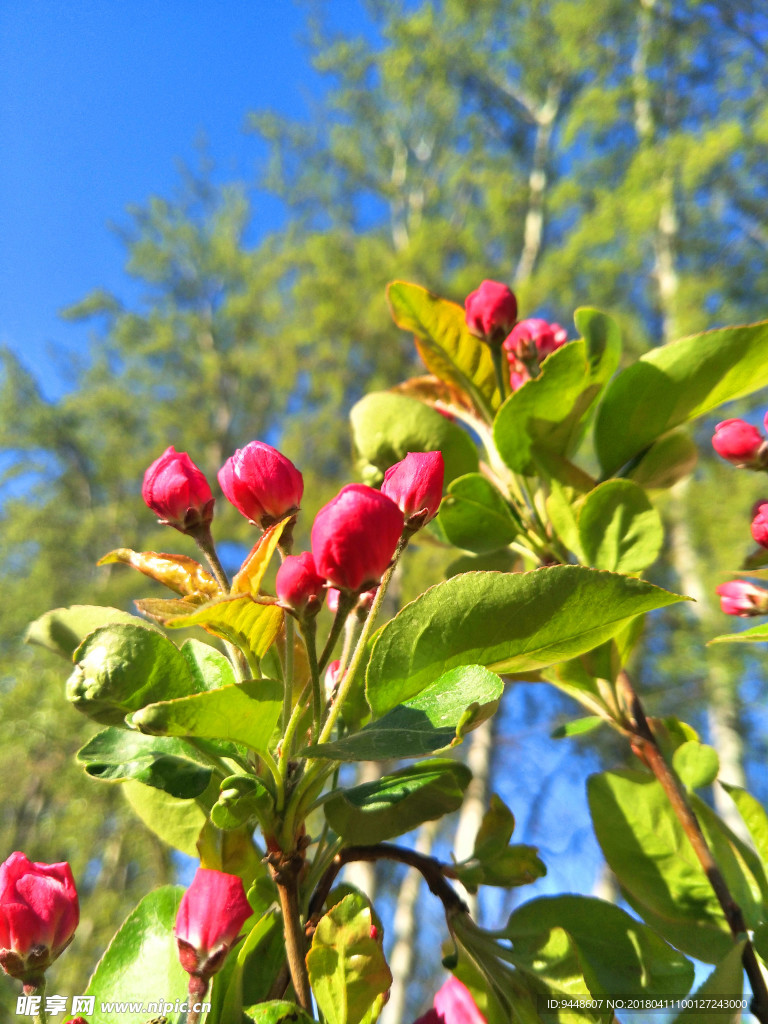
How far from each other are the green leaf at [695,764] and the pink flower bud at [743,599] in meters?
0.07

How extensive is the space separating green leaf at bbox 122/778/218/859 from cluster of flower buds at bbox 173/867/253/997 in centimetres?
8

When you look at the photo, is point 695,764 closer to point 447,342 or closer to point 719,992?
point 719,992

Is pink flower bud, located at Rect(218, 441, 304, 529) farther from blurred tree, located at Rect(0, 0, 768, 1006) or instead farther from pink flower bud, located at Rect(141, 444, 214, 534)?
blurred tree, located at Rect(0, 0, 768, 1006)

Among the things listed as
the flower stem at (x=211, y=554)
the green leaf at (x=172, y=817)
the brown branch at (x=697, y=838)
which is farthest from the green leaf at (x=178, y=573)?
the brown branch at (x=697, y=838)

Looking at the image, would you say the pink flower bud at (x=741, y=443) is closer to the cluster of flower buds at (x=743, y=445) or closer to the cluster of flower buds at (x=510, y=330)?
the cluster of flower buds at (x=743, y=445)

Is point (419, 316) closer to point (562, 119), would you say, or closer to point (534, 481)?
point (534, 481)

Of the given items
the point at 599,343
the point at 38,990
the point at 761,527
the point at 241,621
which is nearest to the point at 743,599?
the point at 761,527

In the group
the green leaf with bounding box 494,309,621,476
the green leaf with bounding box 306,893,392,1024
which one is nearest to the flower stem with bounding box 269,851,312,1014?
the green leaf with bounding box 306,893,392,1024

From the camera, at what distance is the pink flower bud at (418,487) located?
27 centimetres

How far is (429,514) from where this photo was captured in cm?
27

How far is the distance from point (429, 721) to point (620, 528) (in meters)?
0.19

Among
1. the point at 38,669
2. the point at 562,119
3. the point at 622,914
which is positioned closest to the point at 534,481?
the point at 622,914

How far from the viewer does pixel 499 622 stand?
0.23 m

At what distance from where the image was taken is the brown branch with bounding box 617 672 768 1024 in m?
0.26
